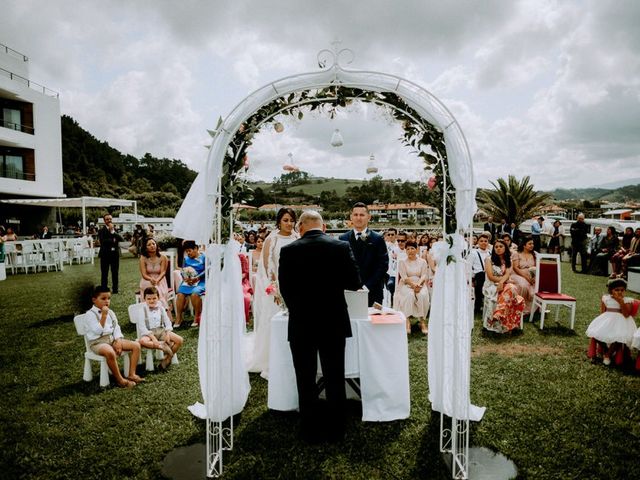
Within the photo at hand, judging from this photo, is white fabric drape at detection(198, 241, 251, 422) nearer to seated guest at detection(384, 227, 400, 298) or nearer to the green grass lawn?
the green grass lawn

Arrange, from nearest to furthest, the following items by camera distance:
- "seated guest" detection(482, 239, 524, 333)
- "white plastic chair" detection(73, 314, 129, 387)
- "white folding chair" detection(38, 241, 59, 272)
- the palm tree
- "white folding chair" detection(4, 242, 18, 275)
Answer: "white plastic chair" detection(73, 314, 129, 387), "seated guest" detection(482, 239, 524, 333), "white folding chair" detection(4, 242, 18, 275), "white folding chair" detection(38, 241, 59, 272), the palm tree

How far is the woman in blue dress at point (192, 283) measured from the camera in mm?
8211

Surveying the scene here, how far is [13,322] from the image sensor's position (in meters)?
8.42

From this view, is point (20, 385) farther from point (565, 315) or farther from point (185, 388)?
point (565, 315)

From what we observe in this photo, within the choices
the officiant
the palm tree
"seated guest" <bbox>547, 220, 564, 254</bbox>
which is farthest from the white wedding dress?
the palm tree

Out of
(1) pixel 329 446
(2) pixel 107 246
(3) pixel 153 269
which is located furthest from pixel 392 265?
(2) pixel 107 246

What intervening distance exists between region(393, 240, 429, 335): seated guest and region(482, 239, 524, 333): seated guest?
3.87ft

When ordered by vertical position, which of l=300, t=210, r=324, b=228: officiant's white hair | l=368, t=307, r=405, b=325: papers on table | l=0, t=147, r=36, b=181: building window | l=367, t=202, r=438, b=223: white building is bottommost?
l=368, t=307, r=405, b=325: papers on table

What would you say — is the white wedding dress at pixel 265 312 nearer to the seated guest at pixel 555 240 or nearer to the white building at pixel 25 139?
the seated guest at pixel 555 240

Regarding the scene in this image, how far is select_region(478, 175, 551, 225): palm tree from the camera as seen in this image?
22531 mm

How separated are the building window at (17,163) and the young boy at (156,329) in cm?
2656

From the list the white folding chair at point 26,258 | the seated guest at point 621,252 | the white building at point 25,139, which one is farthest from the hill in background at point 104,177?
the seated guest at point 621,252

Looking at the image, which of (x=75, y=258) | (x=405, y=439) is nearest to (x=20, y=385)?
(x=405, y=439)

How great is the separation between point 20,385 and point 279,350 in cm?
363
